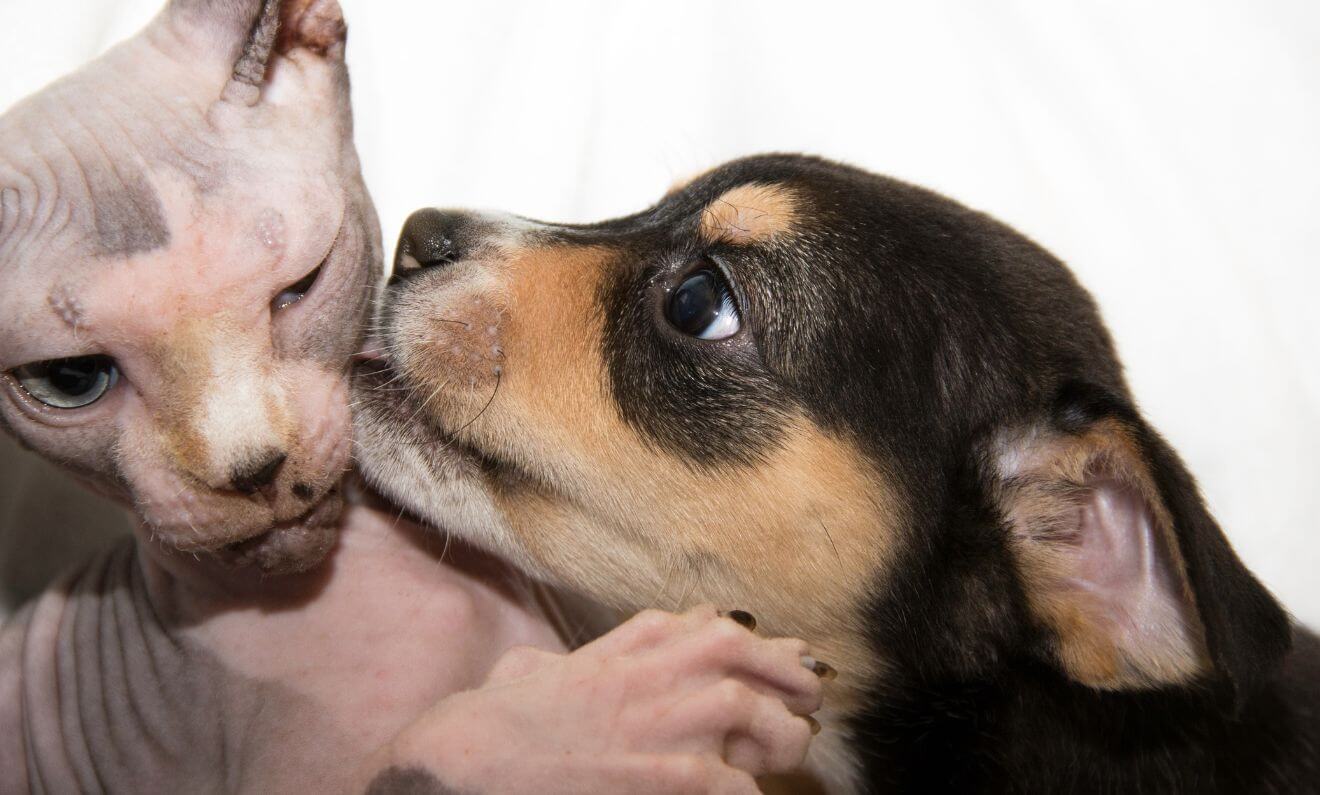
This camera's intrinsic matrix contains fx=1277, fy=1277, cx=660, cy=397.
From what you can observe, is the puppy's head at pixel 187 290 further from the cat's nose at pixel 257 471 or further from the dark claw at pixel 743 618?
the dark claw at pixel 743 618

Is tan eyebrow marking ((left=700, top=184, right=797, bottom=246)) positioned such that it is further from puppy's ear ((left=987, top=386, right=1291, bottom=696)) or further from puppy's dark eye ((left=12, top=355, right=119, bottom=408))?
puppy's dark eye ((left=12, top=355, right=119, bottom=408))

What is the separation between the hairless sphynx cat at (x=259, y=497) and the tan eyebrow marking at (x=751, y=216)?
0.74 m

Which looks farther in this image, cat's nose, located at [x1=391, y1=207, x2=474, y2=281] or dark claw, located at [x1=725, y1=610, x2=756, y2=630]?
cat's nose, located at [x1=391, y1=207, x2=474, y2=281]

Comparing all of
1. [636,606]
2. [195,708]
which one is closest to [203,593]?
[195,708]

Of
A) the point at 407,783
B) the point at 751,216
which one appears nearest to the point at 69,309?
the point at 407,783

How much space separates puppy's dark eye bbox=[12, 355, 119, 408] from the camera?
7.61 ft

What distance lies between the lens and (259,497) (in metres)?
2.42

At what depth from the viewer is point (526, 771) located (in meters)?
2.18

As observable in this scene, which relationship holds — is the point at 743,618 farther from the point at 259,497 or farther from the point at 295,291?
the point at 295,291

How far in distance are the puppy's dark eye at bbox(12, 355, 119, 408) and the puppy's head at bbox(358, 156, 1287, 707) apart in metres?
0.52

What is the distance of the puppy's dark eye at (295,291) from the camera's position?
97.9 inches

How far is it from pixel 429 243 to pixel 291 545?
0.68m

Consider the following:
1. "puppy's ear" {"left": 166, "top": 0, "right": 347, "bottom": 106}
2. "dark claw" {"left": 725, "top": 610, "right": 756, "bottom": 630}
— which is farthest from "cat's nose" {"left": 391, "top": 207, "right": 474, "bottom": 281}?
"dark claw" {"left": 725, "top": 610, "right": 756, "bottom": 630}

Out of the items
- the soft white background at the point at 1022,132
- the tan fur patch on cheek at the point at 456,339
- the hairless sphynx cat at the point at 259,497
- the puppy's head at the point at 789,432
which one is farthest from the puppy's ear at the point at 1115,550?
the soft white background at the point at 1022,132
